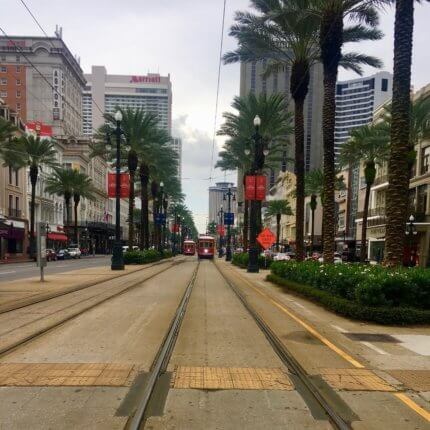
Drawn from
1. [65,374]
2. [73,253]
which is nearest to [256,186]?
[65,374]

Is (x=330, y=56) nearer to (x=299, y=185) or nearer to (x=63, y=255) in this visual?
(x=299, y=185)

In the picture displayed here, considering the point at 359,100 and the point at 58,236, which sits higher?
the point at 359,100

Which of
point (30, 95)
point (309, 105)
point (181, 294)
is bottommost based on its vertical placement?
point (181, 294)

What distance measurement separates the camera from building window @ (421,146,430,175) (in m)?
45.9

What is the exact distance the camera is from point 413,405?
5.57 metres

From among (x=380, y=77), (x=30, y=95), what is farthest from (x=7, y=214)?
(x=30, y=95)

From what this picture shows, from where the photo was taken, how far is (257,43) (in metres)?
24.4

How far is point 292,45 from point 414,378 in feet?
64.5

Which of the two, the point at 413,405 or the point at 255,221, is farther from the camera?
the point at 255,221

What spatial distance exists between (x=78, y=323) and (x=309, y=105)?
28797 millimetres

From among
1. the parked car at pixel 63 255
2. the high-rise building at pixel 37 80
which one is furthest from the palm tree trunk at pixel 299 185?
the high-rise building at pixel 37 80

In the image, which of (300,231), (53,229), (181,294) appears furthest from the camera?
(53,229)

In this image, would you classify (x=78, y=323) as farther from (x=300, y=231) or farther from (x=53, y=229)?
(x=53, y=229)

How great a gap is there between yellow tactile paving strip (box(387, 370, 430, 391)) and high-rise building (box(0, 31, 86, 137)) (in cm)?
12499
